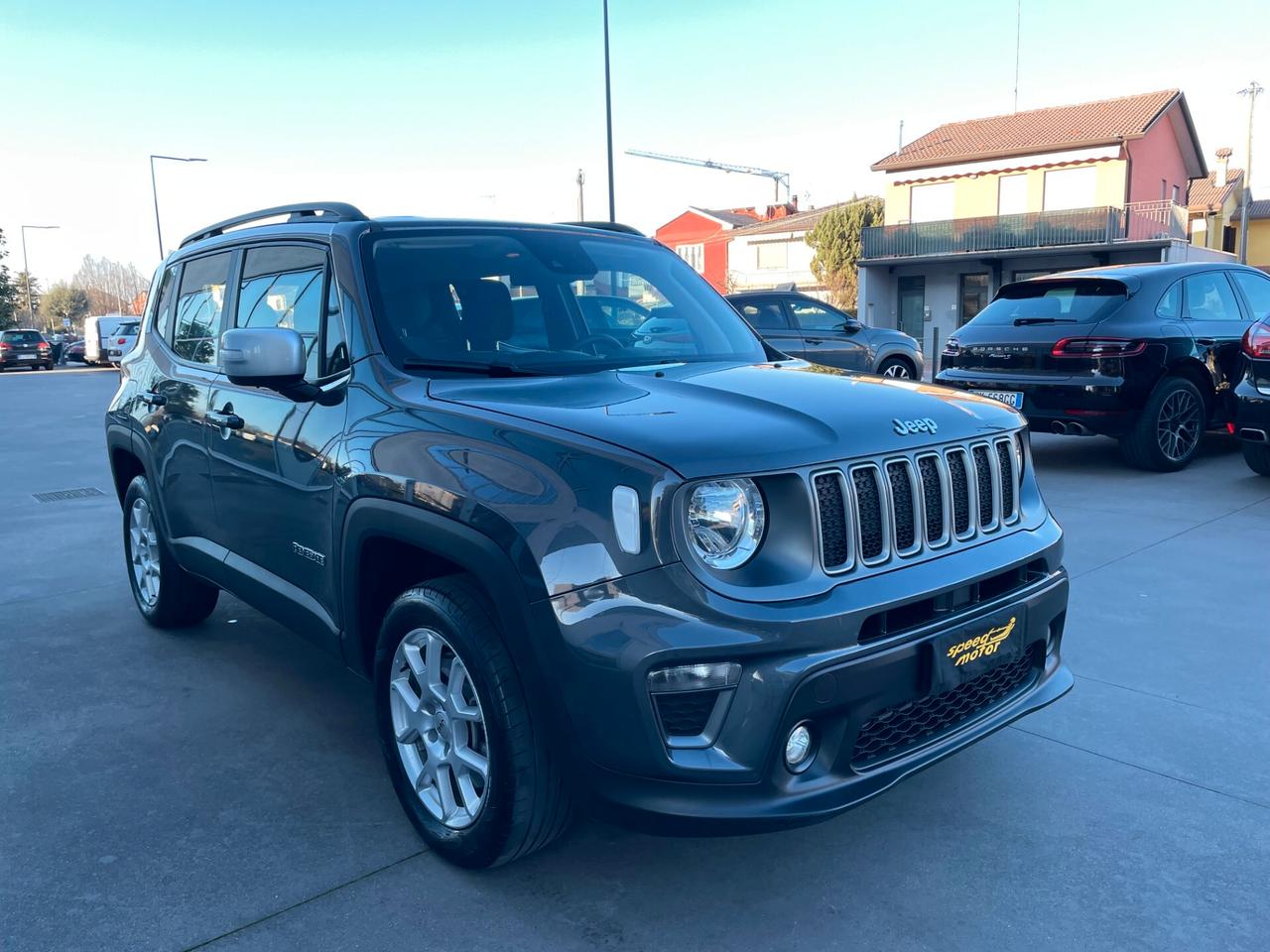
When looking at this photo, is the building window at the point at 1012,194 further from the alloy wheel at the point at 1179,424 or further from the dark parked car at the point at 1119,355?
the alloy wheel at the point at 1179,424

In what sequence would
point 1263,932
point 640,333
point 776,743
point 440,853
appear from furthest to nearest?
point 640,333
point 440,853
point 1263,932
point 776,743

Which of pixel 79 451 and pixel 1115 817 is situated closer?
pixel 1115 817

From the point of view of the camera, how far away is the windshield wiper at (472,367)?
3.14 metres

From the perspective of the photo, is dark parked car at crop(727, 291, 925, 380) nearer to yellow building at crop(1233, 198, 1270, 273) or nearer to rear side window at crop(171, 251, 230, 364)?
rear side window at crop(171, 251, 230, 364)

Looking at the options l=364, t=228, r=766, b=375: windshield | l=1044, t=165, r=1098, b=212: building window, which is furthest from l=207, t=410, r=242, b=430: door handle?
l=1044, t=165, r=1098, b=212: building window

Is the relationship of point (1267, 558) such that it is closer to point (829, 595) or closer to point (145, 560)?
point (829, 595)

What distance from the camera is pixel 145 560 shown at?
4.96 metres

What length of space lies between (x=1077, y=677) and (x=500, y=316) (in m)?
2.63

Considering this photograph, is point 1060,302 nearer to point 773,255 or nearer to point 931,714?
point 931,714

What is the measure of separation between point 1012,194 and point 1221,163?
1119 inches

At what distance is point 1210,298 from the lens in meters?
8.66

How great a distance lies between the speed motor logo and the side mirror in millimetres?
2048

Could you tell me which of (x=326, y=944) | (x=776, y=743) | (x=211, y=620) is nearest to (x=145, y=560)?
(x=211, y=620)

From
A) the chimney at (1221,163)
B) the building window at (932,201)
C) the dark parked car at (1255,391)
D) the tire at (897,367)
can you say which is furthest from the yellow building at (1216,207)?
the dark parked car at (1255,391)
